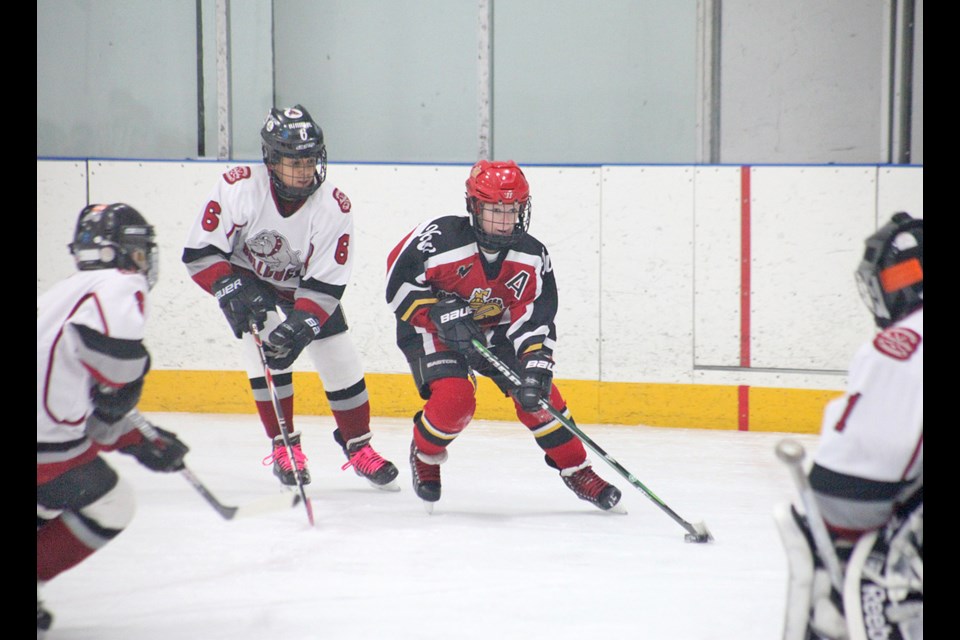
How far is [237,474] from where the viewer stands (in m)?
3.60

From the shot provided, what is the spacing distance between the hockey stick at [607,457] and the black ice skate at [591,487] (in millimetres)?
72

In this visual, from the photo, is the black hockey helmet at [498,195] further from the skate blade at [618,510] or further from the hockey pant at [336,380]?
the skate blade at [618,510]

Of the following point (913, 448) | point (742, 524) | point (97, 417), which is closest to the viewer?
point (913, 448)

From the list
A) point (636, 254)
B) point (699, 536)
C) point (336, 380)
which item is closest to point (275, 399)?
point (336, 380)

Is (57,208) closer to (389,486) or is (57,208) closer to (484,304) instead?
(389,486)

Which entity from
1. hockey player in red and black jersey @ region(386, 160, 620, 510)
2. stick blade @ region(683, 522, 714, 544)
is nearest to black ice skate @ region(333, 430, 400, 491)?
hockey player in red and black jersey @ region(386, 160, 620, 510)

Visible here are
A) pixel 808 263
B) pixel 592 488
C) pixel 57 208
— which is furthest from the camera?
pixel 57 208

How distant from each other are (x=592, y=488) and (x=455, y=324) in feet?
1.91

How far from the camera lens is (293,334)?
3.10 metres

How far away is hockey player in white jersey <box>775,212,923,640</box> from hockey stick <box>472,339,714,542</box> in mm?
1318

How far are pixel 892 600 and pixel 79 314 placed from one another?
4.15 ft

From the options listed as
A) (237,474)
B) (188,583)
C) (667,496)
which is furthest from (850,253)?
(188,583)

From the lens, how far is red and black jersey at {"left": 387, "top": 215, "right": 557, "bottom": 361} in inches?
119
